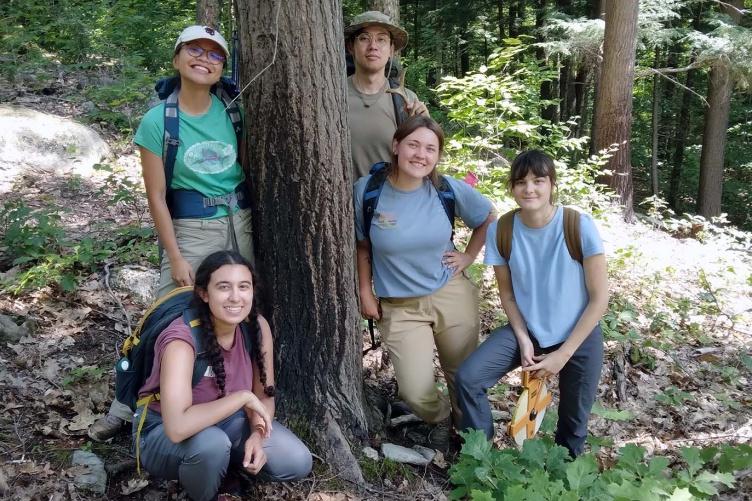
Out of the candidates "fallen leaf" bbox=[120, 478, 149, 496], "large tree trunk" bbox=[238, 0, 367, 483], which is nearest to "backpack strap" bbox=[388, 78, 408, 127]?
"large tree trunk" bbox=[238, 0, 367, 483]

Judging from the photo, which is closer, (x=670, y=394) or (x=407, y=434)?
(x=407, y=434)

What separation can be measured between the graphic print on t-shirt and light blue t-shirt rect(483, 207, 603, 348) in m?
1.61

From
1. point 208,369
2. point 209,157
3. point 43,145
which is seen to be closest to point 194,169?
point 209,157

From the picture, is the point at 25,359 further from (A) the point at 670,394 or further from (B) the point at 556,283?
(A) the point at 670,394

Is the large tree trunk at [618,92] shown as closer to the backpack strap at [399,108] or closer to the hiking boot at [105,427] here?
the backpack strap at [399,108]

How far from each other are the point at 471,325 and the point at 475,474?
3.56ft

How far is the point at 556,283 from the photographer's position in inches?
131

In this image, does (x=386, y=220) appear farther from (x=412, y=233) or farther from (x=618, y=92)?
(x=618, y=92)

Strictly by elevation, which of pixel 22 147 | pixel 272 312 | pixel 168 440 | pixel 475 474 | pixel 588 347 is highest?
pixel 22 147

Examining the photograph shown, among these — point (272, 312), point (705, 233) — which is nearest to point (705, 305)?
point (705, 233)

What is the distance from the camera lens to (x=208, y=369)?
9.41 ft

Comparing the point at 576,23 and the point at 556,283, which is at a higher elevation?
the point at 576,23

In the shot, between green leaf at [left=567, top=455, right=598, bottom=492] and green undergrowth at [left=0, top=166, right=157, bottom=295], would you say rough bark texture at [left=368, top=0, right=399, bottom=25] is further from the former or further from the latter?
green leaf at [left=567, top=455, right=598, bottom=492]

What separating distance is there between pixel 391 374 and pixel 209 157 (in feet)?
7.68
